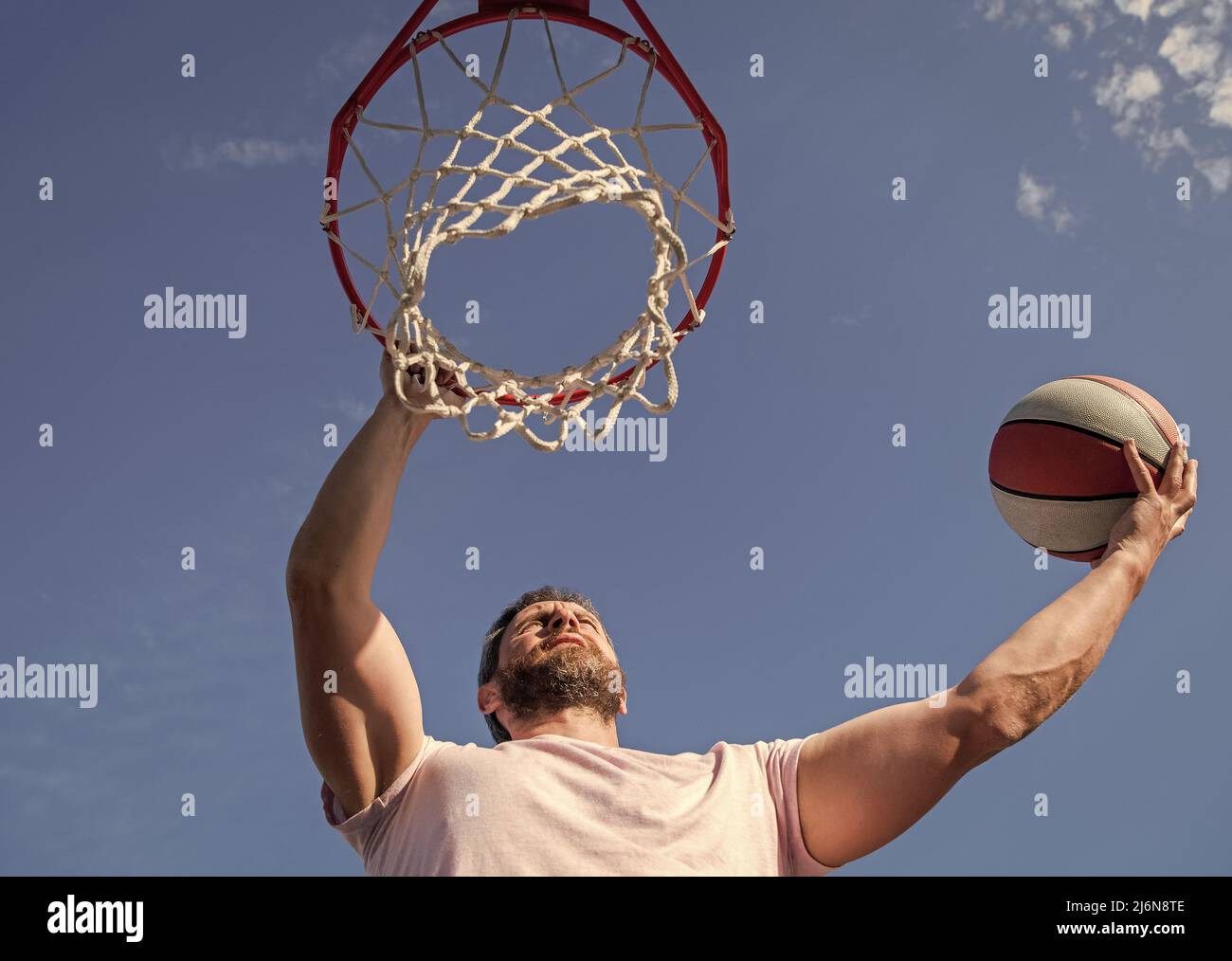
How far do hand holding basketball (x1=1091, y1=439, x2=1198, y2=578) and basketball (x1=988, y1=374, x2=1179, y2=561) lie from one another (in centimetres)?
8

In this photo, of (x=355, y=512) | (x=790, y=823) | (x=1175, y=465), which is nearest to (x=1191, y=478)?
(x=1175, y=465)

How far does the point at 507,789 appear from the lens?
3.11 meters

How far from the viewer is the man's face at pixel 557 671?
369 cm

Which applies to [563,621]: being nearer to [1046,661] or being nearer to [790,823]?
[790,823]

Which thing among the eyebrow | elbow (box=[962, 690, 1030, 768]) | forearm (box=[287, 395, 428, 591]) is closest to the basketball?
elbow (box=[962, 690, 1030, 768])

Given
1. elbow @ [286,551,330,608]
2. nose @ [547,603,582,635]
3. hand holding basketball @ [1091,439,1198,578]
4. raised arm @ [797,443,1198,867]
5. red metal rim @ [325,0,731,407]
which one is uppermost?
red metal rim @ [325,0,731,407]

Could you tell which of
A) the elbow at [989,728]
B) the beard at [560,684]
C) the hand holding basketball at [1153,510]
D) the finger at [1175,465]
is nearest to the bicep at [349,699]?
the beard at [560,684]

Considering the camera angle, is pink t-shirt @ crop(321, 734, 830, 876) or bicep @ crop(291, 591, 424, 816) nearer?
pink t-shirt @ crop(321, 734, 830, 876)

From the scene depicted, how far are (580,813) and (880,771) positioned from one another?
2.74 ft

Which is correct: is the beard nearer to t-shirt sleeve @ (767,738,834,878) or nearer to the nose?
the nose

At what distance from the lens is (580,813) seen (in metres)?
3.10

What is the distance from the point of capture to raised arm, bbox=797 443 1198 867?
121 inches
